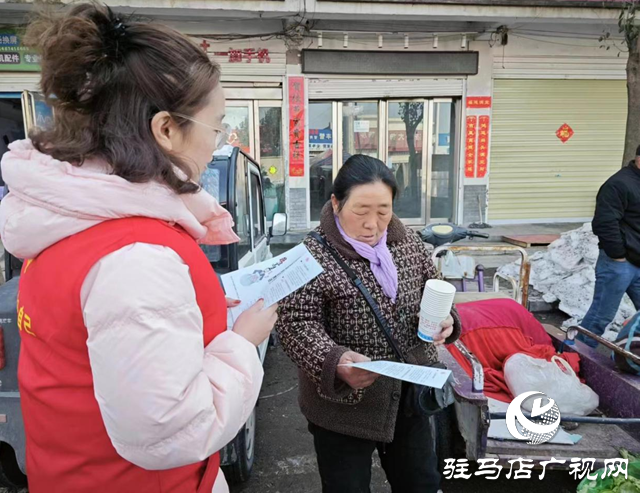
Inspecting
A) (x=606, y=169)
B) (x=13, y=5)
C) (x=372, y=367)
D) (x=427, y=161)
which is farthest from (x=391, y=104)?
(x=372, y=367)

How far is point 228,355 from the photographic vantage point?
104cm

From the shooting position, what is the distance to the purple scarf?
6.01 ft

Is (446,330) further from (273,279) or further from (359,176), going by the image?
(273,279)

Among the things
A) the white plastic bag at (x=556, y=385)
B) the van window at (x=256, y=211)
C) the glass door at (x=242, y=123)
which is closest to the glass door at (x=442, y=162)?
the glass door at (x=242, y=123)

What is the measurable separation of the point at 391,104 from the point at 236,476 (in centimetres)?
878

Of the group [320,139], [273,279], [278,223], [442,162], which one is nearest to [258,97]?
[320,139]

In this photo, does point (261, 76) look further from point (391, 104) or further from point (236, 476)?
point (236, 476)

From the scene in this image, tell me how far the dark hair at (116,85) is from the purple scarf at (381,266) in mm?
920

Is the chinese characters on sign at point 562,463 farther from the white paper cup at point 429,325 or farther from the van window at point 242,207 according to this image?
the van window at point 242,207

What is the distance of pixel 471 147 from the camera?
33.2 ft

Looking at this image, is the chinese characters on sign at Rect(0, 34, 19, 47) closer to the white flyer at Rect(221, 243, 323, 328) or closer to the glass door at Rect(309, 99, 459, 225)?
the glass door at Rect(309, 99, 459, 225)

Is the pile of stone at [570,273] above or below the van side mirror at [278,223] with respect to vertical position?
below

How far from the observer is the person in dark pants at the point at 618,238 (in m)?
3.92

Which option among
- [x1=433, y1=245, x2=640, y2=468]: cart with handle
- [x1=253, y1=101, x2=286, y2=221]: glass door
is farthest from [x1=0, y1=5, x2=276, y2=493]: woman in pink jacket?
[x1=253, y1=101, x2=286, y2=221]: glass door
